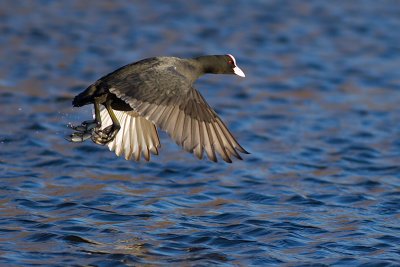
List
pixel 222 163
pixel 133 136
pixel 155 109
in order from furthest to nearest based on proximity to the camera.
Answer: pixel 222 163 < pixel 133 136 < pixel 155 109

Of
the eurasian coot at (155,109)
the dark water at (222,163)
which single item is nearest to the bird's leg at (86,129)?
the eurasian coot at (155,109)

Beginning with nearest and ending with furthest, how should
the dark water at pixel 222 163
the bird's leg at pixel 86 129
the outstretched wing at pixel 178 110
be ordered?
the outstretched wing at pixel 178 110, the dark water at pixel 222 163, the bird's leg at pixel 86 129

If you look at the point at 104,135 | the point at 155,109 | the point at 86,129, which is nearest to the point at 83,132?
the point at 86,129

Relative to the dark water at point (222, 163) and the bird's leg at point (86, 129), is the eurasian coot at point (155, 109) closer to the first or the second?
the bird's leg at point (86, 129)

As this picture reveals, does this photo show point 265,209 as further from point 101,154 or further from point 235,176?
point 101,154

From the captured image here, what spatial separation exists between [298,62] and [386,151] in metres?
3.84

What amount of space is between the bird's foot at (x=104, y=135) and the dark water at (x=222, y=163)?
59 centimetres

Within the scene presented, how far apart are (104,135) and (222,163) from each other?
208 cm

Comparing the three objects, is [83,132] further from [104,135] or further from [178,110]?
[178,110]

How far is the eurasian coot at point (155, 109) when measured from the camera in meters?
6.48

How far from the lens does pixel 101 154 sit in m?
9.37

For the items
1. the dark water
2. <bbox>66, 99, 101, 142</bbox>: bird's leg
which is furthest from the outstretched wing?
the dark water

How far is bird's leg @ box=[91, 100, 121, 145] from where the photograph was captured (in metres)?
7.37

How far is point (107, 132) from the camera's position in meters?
7.43
